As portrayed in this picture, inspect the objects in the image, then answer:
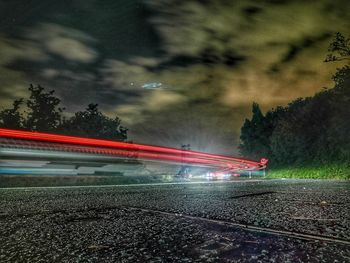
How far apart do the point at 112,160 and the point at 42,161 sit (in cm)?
1137

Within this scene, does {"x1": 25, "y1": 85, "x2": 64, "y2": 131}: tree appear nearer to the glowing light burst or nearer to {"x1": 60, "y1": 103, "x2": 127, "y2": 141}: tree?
{"x1": 60, "y1": 103, "x2": 127, "y2": 141}: tree

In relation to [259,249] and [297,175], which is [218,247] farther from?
[297,175]

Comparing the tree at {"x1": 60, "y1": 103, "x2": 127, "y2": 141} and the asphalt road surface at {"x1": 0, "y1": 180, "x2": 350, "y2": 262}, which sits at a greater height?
the tree at {"x1": 60, "y1": 103, "x2": 127, "y2": 141}

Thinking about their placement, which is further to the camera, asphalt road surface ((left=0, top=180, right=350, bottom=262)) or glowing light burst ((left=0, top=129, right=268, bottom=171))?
glowing light burst ((left=0, top=129, right=268, bottom=171))

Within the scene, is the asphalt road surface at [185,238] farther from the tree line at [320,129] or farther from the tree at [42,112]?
the tree at [42,112]

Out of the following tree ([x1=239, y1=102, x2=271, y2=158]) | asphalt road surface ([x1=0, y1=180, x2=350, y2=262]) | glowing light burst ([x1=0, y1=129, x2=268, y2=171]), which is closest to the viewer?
asphalt road surface ([x1=0, y1=180, x2=350, y2=262])

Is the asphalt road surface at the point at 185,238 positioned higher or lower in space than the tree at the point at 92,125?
lower

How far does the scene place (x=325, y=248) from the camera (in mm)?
1802

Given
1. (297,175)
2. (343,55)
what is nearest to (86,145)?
(343,55)

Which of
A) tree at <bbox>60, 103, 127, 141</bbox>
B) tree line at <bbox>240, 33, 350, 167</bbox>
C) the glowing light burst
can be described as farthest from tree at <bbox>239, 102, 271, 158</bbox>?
the glowing light burst

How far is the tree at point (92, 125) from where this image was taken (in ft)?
172

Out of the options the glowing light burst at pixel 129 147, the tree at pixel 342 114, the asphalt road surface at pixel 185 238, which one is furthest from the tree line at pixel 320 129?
the asphalt road surface at pixel 185 238

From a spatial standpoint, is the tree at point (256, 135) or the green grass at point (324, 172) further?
the tree at point (256, 135)

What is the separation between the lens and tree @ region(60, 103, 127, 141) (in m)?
52.6
